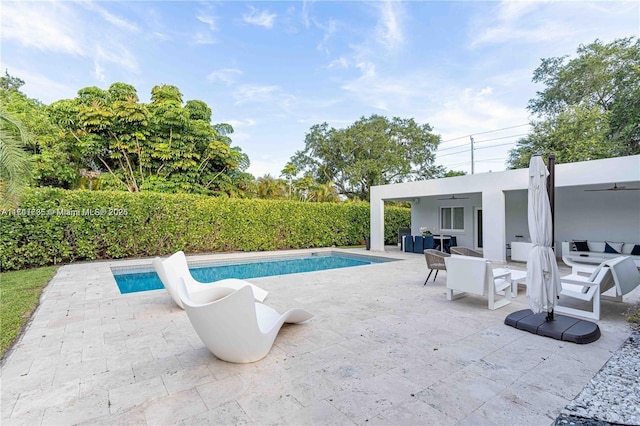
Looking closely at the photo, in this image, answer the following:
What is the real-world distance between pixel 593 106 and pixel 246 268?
1028 inches

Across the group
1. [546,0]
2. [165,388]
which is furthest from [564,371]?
[546,0]

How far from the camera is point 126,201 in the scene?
12250 millimetres

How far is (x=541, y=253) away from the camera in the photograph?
451cm

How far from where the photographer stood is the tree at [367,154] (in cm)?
2673

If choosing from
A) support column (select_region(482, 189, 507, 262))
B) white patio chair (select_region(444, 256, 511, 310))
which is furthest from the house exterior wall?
white patio chair (select_region(444, 256, 511, 310))

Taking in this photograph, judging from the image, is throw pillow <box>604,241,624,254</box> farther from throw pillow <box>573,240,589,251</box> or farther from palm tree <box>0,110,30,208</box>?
palm tree <box>0,110,30,208</box>

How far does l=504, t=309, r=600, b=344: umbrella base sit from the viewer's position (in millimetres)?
4145

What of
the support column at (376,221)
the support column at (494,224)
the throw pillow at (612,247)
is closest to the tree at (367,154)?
the support column at (376,221)

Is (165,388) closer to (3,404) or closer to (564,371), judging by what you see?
(3,404)

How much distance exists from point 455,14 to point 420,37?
6.23ft

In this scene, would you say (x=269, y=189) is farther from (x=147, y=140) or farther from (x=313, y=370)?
(x=313, y=370)

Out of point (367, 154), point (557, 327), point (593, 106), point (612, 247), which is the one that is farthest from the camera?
point (367, 154)

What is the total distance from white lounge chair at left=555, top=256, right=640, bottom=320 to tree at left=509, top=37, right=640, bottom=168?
713 inches

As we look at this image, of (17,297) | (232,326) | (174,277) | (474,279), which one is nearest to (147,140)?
(17,297)
